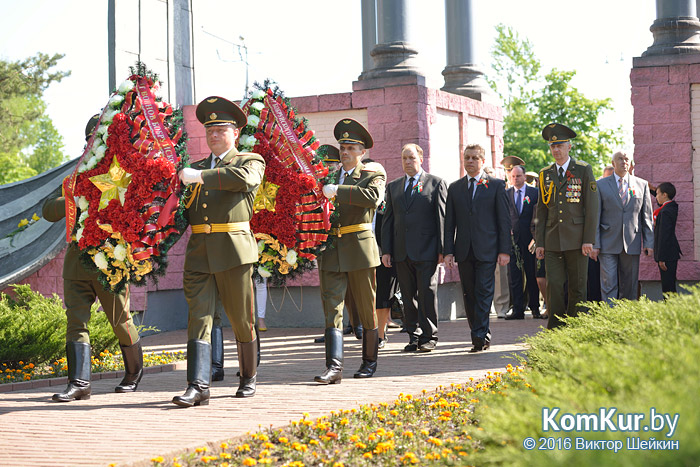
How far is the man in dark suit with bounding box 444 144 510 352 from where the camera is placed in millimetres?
9836

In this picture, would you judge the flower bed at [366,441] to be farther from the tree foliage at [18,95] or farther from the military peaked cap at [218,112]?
the tree foliage at [18,95]

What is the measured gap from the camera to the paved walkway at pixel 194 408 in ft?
18.1

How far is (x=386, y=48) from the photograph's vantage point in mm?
14672

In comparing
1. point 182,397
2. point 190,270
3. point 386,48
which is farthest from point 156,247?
point 386,48

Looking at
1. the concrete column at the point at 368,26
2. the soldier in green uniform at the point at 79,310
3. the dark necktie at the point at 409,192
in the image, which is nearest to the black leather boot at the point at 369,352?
the soldier in green uniform at the point at 79,310

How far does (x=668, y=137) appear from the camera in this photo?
1334 centimetres

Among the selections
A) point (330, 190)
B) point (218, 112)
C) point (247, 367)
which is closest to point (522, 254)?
point (330, 190)

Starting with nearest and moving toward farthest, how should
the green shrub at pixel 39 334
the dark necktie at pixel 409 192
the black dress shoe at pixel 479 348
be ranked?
the green shrub at pixel 39 334, the black dress shoe at pixel 479 348, the dark necktie at pixel 409 192

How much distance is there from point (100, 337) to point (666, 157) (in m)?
8.26

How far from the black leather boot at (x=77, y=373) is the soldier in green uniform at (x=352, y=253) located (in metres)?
1.88

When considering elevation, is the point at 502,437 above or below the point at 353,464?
above

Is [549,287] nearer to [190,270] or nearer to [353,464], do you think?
[190,270]

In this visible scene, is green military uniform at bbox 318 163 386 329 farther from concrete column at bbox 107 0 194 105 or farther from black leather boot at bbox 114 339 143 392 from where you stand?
concrete column at bbox 107 0 194 105

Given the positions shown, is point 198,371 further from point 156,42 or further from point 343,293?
point 156,42
